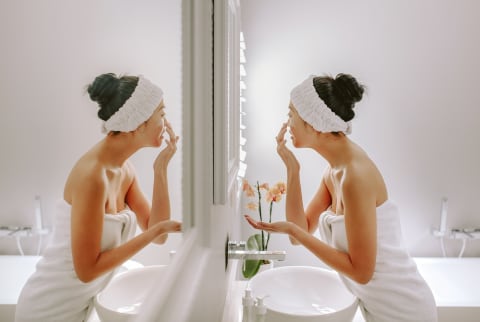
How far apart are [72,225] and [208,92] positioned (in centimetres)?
60

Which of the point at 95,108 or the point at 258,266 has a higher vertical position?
the point at 95,108

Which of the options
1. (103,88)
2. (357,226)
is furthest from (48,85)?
(357,226)

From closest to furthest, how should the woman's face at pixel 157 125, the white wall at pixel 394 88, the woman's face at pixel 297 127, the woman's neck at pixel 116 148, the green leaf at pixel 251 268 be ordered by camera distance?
the woman's neck at pixel 116 148 < the woman's face at pixel 157 125 < the woman's face at pixel 297 127 < the green leaf at pixel 251 268 < the white wall at pixel 394 88

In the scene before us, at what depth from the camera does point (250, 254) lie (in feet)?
3.98

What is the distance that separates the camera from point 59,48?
9.5 inches

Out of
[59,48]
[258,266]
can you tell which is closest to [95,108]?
[59,48]

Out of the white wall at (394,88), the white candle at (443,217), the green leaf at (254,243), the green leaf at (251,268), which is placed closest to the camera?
the green leaf at (251,268)

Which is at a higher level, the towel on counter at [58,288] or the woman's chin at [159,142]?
the woman's chin at [159,142]

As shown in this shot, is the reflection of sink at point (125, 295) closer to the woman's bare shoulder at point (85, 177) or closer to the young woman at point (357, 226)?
the woman's bare shoulder at point (85, 177)

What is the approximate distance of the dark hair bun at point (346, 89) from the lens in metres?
1.79

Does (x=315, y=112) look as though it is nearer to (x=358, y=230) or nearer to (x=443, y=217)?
(x=358, y=230)

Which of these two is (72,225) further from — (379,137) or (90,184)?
(379,137)

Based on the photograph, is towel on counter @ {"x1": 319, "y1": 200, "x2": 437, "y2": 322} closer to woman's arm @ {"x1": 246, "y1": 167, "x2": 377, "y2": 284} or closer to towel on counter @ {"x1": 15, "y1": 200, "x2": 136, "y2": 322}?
woman's arm @ {"x1": 246, "y1": 167, "x2": 377, "y2": 284}

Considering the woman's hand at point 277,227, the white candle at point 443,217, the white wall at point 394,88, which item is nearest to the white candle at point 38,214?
the woman's hand at point 277,227
